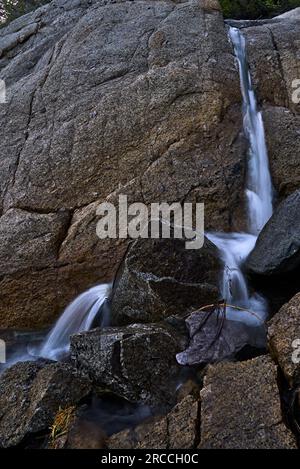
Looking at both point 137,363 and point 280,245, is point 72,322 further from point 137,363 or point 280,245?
point 280,245

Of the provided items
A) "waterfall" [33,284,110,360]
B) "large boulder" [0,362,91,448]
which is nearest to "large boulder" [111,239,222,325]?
"waterfall" [33,284,110,360]

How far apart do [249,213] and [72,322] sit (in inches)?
138

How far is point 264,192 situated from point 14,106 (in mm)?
5697

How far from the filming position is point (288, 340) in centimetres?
440

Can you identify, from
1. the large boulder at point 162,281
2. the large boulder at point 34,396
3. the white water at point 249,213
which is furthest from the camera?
the white water at point 249,213

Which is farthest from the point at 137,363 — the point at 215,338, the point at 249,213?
the point at 249,213

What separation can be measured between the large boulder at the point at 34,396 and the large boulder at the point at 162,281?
4.37 ft

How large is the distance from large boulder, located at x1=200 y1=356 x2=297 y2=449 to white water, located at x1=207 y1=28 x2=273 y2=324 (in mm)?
A: 1691

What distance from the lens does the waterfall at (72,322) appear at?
22.5 ft

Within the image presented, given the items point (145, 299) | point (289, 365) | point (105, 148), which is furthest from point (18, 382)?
point (105, 148)

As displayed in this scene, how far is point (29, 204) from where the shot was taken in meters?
8.23

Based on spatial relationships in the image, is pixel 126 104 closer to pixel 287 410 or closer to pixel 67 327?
pixel 67 327

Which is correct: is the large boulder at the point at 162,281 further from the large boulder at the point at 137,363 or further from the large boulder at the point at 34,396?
the large boulder at the point at 34,396

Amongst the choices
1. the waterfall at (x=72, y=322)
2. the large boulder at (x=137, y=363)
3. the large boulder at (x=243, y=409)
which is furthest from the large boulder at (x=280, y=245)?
the waterfall at (x=72, y=322)
